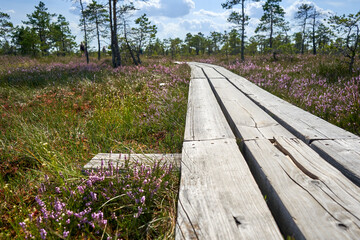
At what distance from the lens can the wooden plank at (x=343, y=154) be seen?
1.29 meters

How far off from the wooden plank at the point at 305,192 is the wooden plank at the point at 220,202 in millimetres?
101

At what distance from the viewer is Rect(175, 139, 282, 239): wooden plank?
36.0 inches

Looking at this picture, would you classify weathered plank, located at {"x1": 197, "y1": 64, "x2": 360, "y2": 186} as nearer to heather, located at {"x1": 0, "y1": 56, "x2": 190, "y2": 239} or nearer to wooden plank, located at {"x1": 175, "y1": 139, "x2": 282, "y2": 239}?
wooden plank, located at {"x1": 175, "y1": 139, "x2": 282, "y2": 239}

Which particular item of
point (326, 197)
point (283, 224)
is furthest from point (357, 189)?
point (283, 224)

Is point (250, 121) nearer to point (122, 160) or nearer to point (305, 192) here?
point (305, 192)

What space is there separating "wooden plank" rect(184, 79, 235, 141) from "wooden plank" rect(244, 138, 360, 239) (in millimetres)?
471

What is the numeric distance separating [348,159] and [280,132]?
650 mm

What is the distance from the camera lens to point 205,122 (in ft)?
7.84

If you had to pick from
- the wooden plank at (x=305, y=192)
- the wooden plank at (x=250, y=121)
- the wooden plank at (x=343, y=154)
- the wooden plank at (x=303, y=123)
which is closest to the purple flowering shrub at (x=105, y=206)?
the wooden plank at (x=305, y=192)

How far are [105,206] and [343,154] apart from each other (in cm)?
183

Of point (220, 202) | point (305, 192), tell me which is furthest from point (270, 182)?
point (220, 202)

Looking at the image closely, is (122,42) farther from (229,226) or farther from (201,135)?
(229,226)

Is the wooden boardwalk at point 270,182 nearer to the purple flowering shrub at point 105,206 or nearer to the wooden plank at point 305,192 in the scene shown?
the wooden plank at point 305,192

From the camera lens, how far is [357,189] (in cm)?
115
